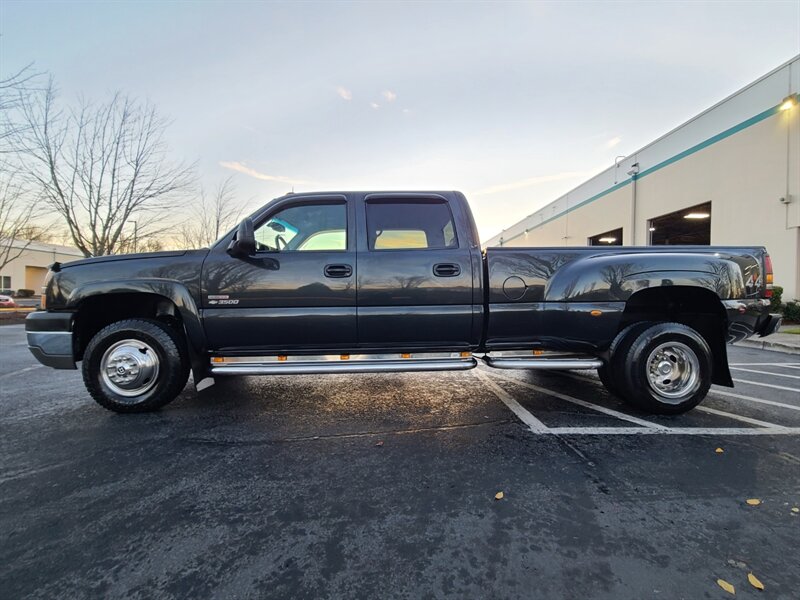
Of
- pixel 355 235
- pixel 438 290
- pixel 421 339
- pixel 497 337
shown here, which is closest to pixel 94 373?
pixel 355 235

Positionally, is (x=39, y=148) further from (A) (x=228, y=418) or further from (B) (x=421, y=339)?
(B) (x=421, y=339)

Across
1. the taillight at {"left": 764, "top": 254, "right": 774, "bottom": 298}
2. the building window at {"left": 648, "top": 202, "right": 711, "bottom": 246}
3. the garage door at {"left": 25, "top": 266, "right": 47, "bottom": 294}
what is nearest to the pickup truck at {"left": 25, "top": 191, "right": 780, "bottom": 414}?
the taillight at {"left": 764, "top": 254, "right": 774, "bottom": 298}

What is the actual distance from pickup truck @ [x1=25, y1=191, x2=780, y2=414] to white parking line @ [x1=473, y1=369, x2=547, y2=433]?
52cm

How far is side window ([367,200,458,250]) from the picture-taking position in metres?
3.92

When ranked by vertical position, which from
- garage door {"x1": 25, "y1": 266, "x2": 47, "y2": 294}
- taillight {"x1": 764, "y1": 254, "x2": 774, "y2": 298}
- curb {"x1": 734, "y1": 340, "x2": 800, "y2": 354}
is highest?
garage door {"x1": 25, "y1": 266, "x2": 47, "y2": 294}

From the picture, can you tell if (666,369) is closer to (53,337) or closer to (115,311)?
(115,311)

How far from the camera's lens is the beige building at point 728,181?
468 inches

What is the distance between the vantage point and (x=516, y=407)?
3992mm

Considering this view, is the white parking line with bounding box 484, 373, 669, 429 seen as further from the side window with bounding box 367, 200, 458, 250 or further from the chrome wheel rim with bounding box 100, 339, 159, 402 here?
the chrome wheel rim with bounding box 100, 339, 159, 402

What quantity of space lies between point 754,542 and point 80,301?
5.20m

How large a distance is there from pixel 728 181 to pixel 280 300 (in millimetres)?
17123

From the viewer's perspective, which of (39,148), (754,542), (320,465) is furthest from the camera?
(39,148)

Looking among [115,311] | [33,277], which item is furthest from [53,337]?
[33,277]

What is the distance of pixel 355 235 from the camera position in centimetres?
380
